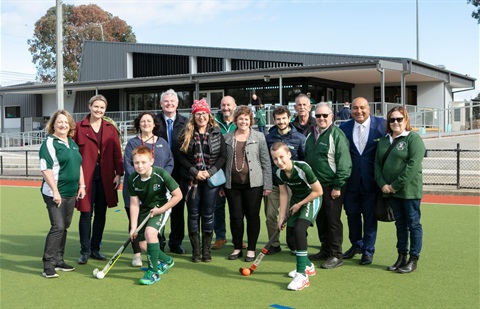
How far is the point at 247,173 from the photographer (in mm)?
6262

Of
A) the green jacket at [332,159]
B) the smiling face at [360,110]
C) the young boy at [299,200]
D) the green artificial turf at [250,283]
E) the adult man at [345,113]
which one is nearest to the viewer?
the green artificial turf at [250,283]

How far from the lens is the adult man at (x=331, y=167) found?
585 cm

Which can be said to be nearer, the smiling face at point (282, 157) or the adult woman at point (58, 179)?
the smiling face at point (282, 157)

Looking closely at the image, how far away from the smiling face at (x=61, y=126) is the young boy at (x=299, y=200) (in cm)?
233

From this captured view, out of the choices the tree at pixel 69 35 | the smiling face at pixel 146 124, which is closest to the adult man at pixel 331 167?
the smiling face at pixel 146 124

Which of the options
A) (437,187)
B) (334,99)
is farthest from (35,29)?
(437,187)

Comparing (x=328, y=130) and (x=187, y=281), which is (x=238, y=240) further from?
(x=328, y=130)

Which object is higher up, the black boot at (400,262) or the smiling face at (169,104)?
the smiling face at (169,104)

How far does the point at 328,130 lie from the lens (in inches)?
234

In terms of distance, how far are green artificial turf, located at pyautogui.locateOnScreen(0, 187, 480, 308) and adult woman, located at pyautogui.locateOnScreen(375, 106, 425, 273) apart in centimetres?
32

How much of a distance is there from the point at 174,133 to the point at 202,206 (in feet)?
3.38

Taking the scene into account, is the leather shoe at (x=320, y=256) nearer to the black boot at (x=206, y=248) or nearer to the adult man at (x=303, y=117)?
the black boot at (x=206, y=248)

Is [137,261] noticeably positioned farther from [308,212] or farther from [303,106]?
[303,106]

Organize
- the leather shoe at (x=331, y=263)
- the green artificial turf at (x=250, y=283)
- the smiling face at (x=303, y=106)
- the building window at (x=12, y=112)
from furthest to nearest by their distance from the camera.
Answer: the building window at (x=12, y=112) → the smiling face at (x=303, y=106) → the leather shoe at (x=331, y=263) → the green artificial turf at (x=250, y=283)
